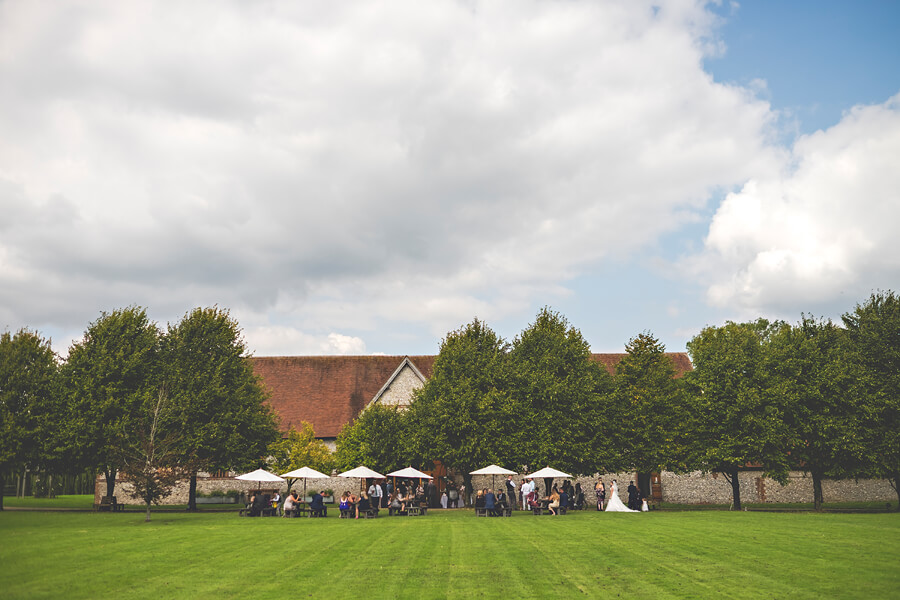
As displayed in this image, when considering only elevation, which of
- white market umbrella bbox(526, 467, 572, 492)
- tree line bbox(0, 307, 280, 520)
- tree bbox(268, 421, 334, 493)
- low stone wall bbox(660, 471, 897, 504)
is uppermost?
tree line bbox(0, 307, 280, 520)

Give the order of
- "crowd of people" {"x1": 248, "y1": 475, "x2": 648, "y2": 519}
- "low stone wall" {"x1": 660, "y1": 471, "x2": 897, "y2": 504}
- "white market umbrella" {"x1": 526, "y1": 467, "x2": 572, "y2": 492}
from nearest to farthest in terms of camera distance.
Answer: "crowd of people" {"x1": 248, "y1": 475, "x2": 648, "y2": 519} < "white market umbrella" {"x1": 526, "y1": 467, "x2": 572, "y2": 492} < "low stone wall" {"x1": 660, "y1": 471, "x2": 897, "y2": 504}

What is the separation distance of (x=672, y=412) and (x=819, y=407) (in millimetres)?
8279

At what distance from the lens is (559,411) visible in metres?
41.1

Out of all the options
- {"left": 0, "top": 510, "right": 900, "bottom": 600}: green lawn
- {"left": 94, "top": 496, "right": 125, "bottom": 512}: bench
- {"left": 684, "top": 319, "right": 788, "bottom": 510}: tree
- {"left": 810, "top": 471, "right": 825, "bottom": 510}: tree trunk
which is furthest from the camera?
{"left": 684, "top": 319, "right": 788, "bottom": 510}: tree

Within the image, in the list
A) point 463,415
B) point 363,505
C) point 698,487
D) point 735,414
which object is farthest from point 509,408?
point 698,487

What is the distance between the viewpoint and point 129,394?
→ 3962 centimetres

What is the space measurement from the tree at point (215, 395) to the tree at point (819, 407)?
30633mm

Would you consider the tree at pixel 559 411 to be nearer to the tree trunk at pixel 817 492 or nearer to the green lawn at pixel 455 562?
the tree trunk at pixel 817 492

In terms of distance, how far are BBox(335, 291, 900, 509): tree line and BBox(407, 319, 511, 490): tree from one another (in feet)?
0.26

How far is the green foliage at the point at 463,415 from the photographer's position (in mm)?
39969

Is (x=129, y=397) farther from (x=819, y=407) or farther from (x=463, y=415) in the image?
(x=819, y=407)

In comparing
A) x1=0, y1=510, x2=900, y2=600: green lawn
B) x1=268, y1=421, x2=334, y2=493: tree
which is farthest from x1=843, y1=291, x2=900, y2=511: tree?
x1=268, y1=421, x2=334, y2=493: tree

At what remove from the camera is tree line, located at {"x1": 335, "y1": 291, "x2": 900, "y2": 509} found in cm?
3856

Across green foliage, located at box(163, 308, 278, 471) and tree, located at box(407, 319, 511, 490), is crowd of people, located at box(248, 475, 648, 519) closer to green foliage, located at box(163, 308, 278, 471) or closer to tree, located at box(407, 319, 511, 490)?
tree, located at box(407, 319, 511, 490)
